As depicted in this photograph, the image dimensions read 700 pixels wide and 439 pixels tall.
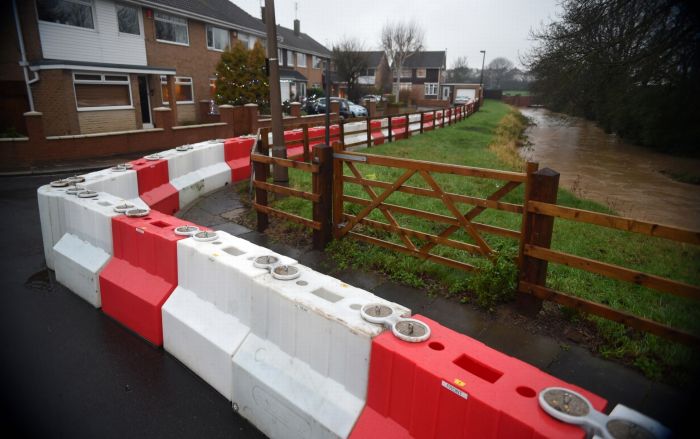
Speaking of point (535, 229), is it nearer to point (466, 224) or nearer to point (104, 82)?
point (466, 224)

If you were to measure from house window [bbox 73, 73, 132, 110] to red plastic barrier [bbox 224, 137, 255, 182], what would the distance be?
12.9m

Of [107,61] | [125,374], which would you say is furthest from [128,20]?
[125,374]

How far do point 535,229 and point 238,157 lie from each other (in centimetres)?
802

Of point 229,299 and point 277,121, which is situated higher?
point 277,121

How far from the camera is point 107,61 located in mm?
20859

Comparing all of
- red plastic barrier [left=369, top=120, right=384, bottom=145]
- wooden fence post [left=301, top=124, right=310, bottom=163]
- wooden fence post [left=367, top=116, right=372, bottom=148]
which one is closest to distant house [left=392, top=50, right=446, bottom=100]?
red plastic barrier [left=369, top=120, right=384, bottom=145]

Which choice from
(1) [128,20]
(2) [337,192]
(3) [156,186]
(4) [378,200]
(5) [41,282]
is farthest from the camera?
(1) [128,20]

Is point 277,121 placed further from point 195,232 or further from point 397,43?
point 397,43

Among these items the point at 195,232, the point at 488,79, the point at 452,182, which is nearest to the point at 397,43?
the point at 452,182

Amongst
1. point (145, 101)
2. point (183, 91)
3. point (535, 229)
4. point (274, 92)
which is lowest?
point (535, 229)

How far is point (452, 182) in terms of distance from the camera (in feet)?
32.7

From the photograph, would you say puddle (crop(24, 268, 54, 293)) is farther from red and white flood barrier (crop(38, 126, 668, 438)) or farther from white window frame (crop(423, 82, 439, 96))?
white window frame (crop(423, 82, 439, 96))

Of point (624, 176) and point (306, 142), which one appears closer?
point (306, 142)

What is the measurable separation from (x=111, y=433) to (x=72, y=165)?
1355 centimetres
